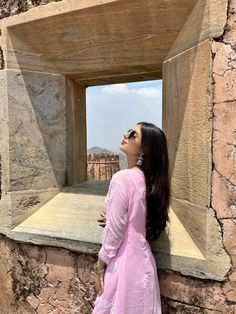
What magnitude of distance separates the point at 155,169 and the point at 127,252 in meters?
0.38

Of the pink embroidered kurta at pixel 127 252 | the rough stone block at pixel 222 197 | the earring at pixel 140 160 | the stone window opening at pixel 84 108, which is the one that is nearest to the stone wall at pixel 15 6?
the stone window opening at pixel 84 108

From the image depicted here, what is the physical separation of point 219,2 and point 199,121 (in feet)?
1.69

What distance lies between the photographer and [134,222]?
139cm

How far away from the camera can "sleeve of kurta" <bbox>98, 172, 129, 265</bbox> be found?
1352 mm

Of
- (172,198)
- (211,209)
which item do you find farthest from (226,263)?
(172,198)

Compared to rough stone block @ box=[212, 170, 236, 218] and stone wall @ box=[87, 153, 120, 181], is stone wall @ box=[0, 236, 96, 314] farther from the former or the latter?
stone wall @ box=[87, 153, 120, 181]

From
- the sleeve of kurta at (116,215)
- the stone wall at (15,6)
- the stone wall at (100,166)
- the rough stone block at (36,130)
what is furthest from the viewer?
the stone wall at (100,166)

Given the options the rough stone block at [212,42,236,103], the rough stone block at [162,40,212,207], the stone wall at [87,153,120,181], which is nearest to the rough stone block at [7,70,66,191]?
the rough stone block at [162,40,212,207]

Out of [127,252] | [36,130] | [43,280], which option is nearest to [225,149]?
[127,252]

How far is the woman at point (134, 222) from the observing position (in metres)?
1.37

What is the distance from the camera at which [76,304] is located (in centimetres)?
195

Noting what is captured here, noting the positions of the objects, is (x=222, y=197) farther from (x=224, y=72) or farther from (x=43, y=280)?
(x=43, y=280)

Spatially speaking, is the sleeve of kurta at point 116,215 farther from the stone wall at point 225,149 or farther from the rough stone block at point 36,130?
the rough stone block at point 36,130

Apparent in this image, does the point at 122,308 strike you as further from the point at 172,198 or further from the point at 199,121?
the point at 199,121
